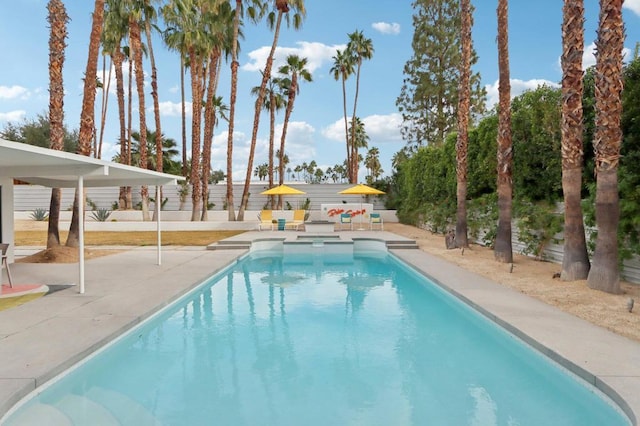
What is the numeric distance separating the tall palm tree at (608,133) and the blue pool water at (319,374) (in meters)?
2.56

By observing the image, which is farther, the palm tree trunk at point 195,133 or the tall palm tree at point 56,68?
the palm tree trunk at point 195,133

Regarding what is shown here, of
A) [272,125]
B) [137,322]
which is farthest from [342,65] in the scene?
[137,322]

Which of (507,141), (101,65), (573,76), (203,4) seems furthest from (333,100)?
(573,76)

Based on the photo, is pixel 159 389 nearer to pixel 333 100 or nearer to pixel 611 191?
pixel 611 191

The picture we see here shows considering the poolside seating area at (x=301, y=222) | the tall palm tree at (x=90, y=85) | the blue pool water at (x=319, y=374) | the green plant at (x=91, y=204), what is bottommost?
the blue pool water at (x=319, y=374)

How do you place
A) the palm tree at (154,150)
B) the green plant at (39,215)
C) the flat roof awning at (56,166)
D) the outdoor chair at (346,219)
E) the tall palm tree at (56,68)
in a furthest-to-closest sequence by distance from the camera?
the palm tree at (154,150)
the green plant at (39,215)
the outdoor chair at (346,219)
the tall palm tree at (56,68)
the flat roof awning at (56,166)

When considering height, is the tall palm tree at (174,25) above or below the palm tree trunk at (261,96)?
above

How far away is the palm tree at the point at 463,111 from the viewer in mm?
12719

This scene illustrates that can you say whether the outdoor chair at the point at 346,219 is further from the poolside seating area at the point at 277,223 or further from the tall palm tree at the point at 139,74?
the tall palm tree at the point at 139,74

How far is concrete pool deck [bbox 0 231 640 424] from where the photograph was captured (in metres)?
3.97

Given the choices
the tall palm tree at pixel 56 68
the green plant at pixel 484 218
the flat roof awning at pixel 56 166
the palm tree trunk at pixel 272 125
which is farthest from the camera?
the palm tree trunk at pixel 272 125

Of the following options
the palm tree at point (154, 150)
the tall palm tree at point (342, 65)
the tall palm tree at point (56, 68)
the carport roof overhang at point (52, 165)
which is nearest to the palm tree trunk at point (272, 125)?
the tall palm tree at point (342, 65)

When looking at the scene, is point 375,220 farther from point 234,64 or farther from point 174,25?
point 174,25

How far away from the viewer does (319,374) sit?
468 centimetres
